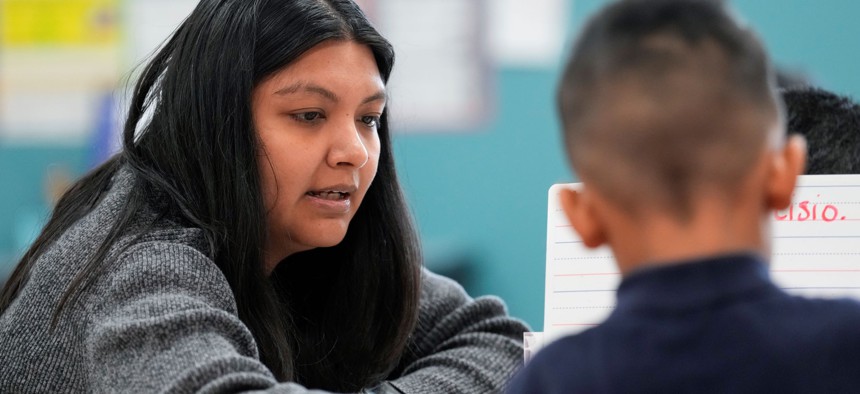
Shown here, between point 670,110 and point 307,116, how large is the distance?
1.99 feet

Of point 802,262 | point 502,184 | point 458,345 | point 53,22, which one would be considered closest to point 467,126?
point 502,184

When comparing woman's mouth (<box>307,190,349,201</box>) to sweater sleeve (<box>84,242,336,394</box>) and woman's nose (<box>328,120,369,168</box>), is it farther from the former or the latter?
sweater sleeve (<box>84,242,336,394</box>)

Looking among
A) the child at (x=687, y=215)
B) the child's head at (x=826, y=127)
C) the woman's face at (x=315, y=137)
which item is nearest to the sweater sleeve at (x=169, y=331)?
→ the woman's face at (x=315, y=137)

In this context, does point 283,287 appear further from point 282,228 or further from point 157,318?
point 157,318

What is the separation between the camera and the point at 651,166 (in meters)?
0.63

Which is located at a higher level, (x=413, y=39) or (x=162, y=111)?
(x=162, y=111)

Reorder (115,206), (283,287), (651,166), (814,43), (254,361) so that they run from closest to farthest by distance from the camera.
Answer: (651,166) → (254,361) → (115,206) → (283,287) → (814,43)

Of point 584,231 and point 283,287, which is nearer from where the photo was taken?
point 584,231

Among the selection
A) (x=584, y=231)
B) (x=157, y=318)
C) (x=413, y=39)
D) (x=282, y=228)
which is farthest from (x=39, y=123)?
(x=584, y=231)

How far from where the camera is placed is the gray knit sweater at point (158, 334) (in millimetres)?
887

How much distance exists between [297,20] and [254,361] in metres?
0.43

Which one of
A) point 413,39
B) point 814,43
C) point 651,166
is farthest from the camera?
point 413,39

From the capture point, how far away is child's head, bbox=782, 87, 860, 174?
3.73 feet

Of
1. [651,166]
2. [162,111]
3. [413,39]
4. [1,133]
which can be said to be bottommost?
[1,133]
